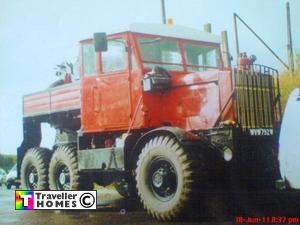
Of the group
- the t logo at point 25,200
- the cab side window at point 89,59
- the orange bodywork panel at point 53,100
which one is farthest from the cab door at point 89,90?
the t logo at point 25,200

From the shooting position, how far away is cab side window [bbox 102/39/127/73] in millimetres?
5930

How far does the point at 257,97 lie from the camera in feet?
17.4

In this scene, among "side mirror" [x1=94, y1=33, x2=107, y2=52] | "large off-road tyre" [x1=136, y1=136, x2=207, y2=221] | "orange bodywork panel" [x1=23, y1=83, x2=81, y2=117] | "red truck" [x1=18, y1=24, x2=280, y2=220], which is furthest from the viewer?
"orange bodywork panel" [x1=23, y1=83, x2=81, y2=117]

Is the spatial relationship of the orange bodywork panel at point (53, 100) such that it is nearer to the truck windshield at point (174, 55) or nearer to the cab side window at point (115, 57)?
the cab side window at point (115, 57)

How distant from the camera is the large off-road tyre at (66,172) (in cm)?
668

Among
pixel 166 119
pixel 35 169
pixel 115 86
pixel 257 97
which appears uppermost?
pixel 115 86

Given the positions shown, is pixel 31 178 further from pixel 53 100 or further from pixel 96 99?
pixel 96 99

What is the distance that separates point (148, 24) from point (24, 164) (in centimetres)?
356

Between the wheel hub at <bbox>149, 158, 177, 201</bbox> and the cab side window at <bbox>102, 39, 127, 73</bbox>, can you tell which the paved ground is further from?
the cab side window at <bbox>102, 39, 127, 73</bbox>

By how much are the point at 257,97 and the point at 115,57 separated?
74.2 inches

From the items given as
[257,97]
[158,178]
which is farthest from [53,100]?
[257,97]

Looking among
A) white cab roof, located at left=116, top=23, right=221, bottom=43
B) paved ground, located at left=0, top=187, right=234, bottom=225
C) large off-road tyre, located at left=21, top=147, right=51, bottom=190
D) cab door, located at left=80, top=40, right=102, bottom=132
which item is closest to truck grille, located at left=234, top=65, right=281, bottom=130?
paved ground, located at left=0, top=187, right=234, bottom=225

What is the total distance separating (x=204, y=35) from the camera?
6516 millimetres

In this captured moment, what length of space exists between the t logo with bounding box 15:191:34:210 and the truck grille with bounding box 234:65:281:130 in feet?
7.71
